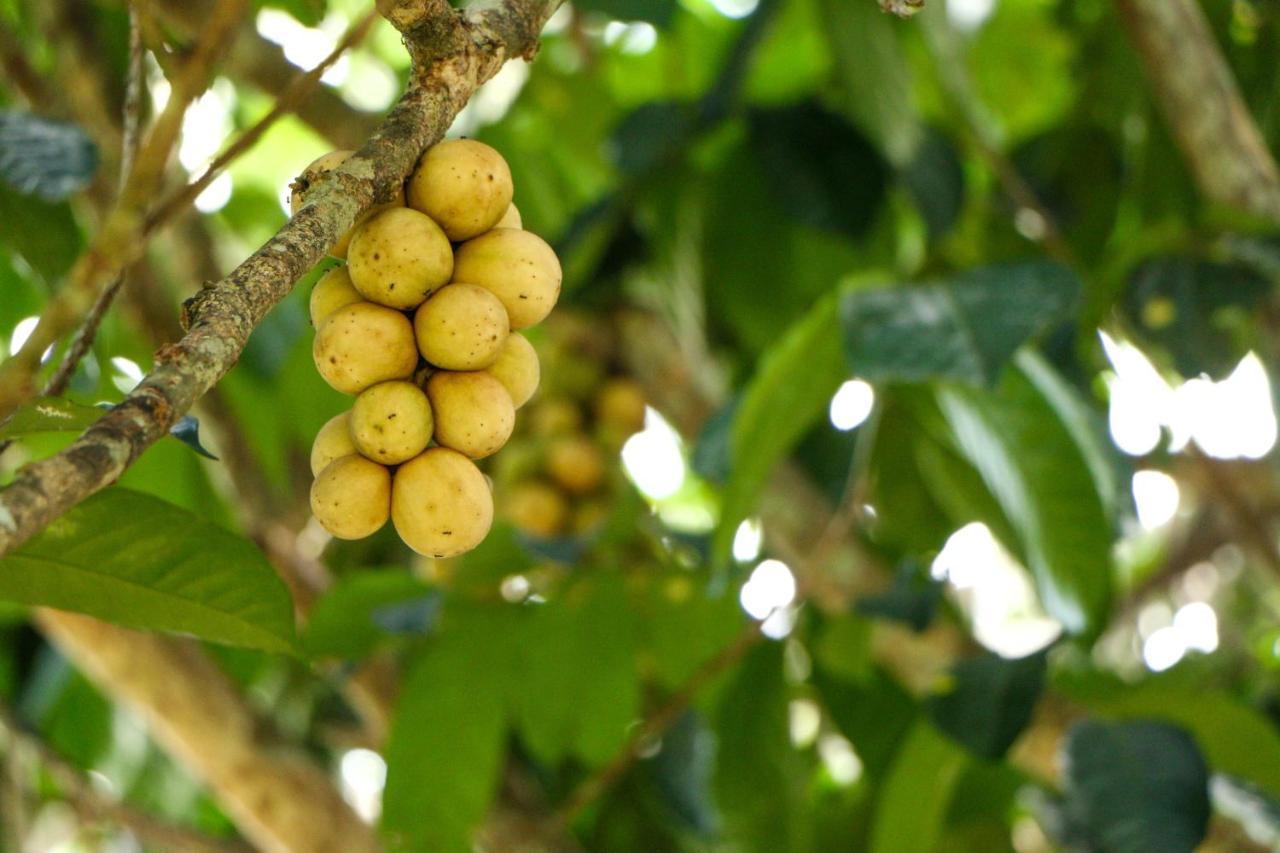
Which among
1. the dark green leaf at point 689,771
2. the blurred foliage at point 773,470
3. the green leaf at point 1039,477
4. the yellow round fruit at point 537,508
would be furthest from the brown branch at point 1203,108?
the yellow round fruit at point 537,508

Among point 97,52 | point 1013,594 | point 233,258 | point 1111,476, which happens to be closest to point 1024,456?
point 1111,476

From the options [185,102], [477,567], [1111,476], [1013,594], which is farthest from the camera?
[1013,594]

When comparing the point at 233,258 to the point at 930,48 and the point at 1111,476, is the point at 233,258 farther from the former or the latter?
the point at 1111,476

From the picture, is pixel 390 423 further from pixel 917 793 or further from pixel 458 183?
pixel 917 793

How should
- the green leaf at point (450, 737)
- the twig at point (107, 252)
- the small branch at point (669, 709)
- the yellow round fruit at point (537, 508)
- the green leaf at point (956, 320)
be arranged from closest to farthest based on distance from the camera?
the twig at point (107, 252) < the green leaf at point (956, 320) < the green leaf at point (450, 737) < the small branch at point (669, 709) < the yellow round fruit at point (537, 508)

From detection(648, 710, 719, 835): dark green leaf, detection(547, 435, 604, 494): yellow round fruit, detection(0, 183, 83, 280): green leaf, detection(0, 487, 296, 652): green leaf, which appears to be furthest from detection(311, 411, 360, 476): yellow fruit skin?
detection(547, 435, 604, 494): yellow round fruit

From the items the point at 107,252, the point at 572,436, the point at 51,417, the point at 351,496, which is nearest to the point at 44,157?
the point at 51,417

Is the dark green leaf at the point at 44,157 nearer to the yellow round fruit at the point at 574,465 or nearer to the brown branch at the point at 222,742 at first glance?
the brown branch at the point at 222,742
